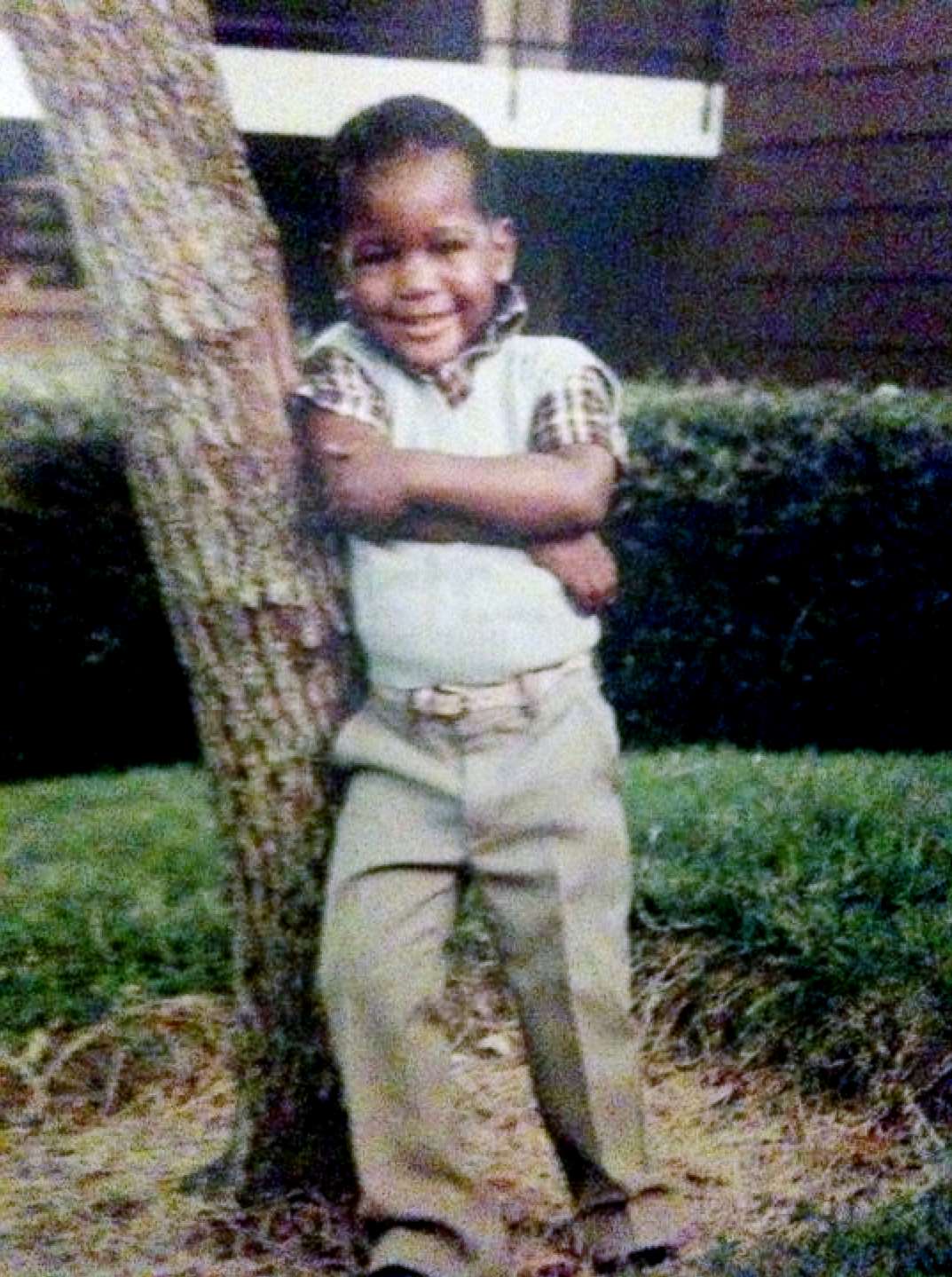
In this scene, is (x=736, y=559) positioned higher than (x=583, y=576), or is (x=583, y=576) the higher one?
(x=583, y=576)

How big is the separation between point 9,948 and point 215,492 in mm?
1609

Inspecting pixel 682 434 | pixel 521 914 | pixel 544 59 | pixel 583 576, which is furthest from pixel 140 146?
pixel 544 59

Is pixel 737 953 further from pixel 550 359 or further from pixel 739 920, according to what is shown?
pixel 550 359

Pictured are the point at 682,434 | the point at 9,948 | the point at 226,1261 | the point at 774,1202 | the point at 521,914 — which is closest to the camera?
the point at 521,914

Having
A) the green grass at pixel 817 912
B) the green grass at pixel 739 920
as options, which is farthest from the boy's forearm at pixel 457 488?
the green grass at pixel 817 912

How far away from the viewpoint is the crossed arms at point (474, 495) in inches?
113

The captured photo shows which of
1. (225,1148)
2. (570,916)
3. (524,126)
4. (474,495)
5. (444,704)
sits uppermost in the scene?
(524,126)

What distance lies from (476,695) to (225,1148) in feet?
3.60

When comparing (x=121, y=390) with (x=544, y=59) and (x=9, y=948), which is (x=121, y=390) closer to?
(x=9, y=948)

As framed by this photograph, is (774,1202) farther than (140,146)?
Yes

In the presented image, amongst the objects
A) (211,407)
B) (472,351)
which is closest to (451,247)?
(472,351)

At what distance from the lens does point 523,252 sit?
10.5m

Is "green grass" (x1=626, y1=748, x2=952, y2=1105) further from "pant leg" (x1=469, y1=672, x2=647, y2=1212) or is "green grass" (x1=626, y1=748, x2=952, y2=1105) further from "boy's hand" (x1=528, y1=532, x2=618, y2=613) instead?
"boy's hand" (x1=528, y1=532, x2=618, y2=613)

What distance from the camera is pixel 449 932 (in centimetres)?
303
